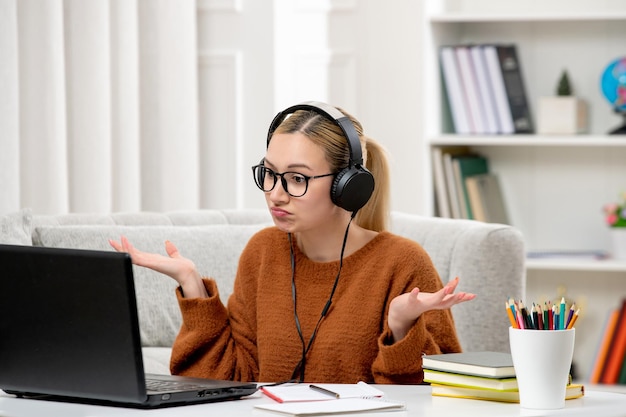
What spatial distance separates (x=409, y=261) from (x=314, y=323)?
0.18 m

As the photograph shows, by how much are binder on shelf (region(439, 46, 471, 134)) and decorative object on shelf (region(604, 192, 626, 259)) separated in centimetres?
53

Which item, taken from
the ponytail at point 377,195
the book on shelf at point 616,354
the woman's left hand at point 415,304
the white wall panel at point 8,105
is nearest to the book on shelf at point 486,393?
the woman's left hand at point 415,304

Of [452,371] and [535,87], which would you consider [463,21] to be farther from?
[452,371]

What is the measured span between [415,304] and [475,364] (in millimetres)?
138

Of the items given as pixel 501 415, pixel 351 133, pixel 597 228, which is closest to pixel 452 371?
pixel 501 415

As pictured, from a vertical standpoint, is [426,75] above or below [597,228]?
above

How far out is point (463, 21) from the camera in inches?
142

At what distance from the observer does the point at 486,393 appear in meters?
1.29

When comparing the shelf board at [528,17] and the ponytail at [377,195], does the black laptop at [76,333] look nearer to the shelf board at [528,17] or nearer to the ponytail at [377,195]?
the ponytail at [377,195]

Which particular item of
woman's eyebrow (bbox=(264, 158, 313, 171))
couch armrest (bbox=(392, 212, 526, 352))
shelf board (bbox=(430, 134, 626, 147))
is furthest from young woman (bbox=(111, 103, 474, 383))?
shelf board (bbox=(430, 134, 626, 147))

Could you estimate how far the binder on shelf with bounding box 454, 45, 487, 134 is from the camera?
337 cm

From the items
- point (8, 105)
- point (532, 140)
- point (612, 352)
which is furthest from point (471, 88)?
point (8, 105)

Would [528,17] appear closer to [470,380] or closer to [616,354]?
[616,354]

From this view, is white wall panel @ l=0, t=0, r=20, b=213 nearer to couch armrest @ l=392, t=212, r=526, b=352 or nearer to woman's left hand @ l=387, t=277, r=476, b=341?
couch armrest @ l=392, t=212, r=526, b=352
